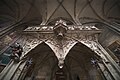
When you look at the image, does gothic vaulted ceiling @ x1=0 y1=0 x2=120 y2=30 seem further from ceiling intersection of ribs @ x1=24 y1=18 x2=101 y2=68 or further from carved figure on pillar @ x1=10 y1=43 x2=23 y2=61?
carved figure on pillar @ x1=10 y1=43 x2=23 y2=61

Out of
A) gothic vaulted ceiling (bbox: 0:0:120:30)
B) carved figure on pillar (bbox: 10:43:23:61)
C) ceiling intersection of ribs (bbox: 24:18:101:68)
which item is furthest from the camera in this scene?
gothic vaulted ceiling (bbox: 0:0:120:30)

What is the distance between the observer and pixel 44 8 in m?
11.2

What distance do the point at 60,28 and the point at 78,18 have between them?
4527 mm

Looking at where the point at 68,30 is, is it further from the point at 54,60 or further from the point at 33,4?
the point at 33,4

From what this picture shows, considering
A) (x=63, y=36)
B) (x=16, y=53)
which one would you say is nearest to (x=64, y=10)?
(x=63, y=36)

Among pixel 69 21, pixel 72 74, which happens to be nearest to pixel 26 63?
pixel 72 74

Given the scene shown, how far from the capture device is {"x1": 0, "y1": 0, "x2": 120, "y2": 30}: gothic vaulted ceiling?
36.6 ft

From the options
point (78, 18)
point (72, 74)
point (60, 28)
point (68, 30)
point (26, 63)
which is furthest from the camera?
point (78, 18)

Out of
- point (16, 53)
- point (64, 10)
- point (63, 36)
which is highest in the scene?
point (64, 10)

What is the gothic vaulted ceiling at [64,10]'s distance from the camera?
439 inches

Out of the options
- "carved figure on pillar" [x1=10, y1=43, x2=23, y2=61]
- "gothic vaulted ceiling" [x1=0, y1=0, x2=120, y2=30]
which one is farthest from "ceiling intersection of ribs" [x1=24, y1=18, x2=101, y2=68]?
"gothic vaulted ceiling" [x1=0, y1=0, x2=120, y2=30]

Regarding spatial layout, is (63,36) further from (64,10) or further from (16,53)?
(64,10)

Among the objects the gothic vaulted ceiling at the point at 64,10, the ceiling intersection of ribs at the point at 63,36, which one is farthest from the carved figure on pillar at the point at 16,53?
the gothic vaulted ceiling at the point at 64,10

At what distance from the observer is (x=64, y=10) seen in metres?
11.5
